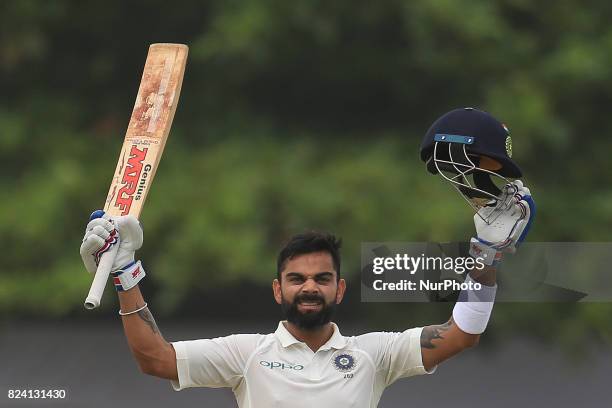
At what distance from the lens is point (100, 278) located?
12.0 ft

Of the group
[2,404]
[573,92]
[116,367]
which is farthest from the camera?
[573,92]

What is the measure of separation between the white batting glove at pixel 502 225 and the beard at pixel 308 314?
45cm

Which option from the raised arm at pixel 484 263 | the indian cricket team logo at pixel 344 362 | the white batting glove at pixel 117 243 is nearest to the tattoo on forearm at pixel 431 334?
the raised arm at pixel 484 263

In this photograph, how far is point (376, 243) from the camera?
752cm

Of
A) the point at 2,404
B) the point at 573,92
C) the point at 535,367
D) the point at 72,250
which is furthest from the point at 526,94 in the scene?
the point at 2,404

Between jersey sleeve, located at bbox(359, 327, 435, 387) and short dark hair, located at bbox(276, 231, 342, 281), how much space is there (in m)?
0.25

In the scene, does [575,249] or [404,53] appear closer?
[575,249]

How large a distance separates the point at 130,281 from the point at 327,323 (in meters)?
0.60

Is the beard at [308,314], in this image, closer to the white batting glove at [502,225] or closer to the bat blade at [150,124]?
the white batting glove at [502,225]

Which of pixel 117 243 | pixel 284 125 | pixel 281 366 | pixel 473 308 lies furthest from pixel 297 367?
pixel 284 125

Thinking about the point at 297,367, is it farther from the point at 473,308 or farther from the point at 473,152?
the point at 473,152

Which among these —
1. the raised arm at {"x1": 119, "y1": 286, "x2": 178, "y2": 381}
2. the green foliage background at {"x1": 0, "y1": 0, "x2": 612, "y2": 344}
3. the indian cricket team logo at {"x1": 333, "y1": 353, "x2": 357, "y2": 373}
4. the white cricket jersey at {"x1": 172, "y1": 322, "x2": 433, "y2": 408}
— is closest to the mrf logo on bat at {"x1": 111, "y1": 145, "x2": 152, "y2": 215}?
the raised arm at {"x1": 119, "y1": 286, "x2": 178, "y2": 381}

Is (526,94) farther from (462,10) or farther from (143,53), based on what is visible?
(143,53)

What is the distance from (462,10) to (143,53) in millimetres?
2181
